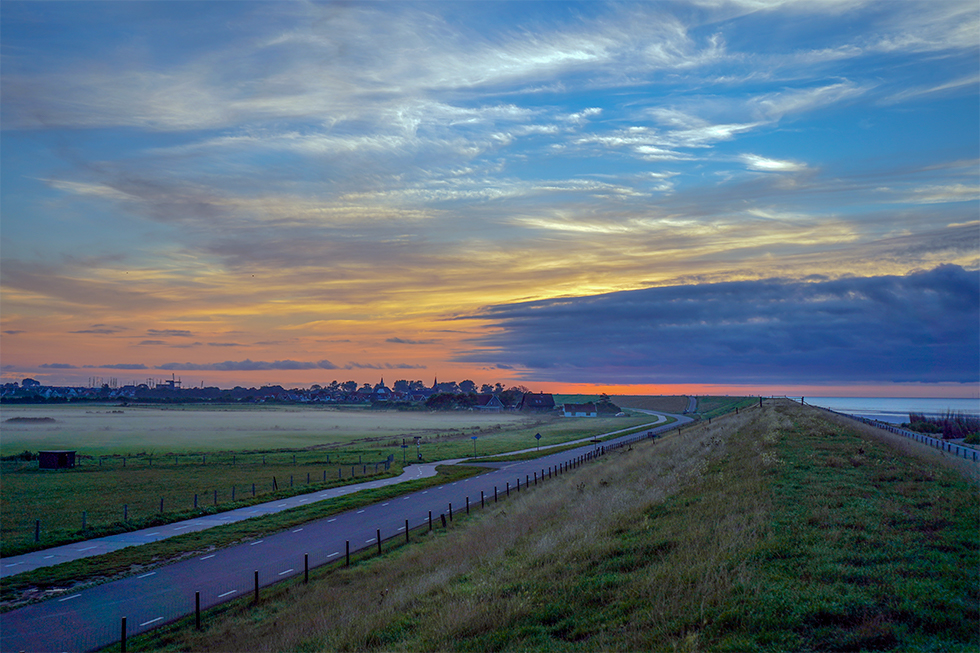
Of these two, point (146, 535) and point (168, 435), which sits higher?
point (146, 535)

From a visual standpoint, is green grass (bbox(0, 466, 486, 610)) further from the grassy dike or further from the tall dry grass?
the tall dry grass

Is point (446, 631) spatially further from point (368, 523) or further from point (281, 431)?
point (281, 431)

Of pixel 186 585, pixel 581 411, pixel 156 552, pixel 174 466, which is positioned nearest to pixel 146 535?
pixel 156 552

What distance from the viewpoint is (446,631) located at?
1104cm

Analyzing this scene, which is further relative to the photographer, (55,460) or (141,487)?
(55,460)

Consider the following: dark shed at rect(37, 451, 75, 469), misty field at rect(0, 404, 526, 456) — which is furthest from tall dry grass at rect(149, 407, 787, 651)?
misty field at rect(0, 404, 526, 456)

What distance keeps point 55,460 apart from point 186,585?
47.0 metres

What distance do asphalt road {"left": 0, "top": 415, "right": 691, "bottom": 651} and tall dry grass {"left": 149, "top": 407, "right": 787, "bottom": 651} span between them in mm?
1903

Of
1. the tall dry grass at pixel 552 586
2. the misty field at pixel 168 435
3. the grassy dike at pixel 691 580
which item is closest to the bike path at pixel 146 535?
the grassy dike at pixel 691 580

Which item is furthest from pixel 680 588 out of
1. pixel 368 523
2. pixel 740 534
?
pixel 368 523

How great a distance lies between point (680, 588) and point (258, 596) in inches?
480

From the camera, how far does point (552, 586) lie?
12.3 m

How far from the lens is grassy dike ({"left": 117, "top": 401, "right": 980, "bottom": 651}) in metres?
8.63

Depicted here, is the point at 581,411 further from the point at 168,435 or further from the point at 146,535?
the point at 146,535
